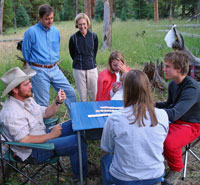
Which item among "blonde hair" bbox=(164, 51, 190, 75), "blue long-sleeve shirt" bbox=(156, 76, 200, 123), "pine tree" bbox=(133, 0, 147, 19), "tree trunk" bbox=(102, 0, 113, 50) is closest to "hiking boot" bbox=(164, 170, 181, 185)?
"blue long-sleeve shirt" bbox=(156, 76, 200, 123)

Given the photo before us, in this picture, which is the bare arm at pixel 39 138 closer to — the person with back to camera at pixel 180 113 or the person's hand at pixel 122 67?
the person with back to camera at pixel 180 113

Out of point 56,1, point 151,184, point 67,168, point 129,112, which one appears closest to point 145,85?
point 129,112

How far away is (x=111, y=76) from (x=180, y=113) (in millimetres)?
1416

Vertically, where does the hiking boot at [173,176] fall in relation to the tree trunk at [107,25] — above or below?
below

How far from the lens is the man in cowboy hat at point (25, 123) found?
2.07 metres

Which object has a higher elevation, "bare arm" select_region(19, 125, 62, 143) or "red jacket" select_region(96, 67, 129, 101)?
"red jacket" select_region(96, 67, 129, 101)

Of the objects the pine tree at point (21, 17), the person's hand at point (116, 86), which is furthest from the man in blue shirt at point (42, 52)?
the pine tree at point (21, 17)

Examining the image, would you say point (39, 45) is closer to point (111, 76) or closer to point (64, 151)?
point (111, 76)

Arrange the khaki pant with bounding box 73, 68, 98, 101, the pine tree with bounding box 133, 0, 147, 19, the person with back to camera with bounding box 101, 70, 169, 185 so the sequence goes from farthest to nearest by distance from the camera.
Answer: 1. the pine tree with bounding box 133, 0, 147, 19
2. the khaki pant with bounding box 73, 68, 98, 101
3. the person with back to camera with bounding box 101, 70, 169, 185

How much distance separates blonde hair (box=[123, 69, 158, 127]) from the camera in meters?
1.58

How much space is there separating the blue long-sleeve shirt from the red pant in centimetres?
8

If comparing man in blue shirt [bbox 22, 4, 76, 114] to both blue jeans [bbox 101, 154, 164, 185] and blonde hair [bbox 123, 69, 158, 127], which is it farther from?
blonde hair [bbox 123, 69, 158, 127]

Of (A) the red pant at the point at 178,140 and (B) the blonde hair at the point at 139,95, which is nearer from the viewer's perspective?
(B) the blonde hair at the point at 139,95

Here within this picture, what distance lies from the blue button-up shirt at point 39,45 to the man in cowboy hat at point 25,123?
1210 millimetres
